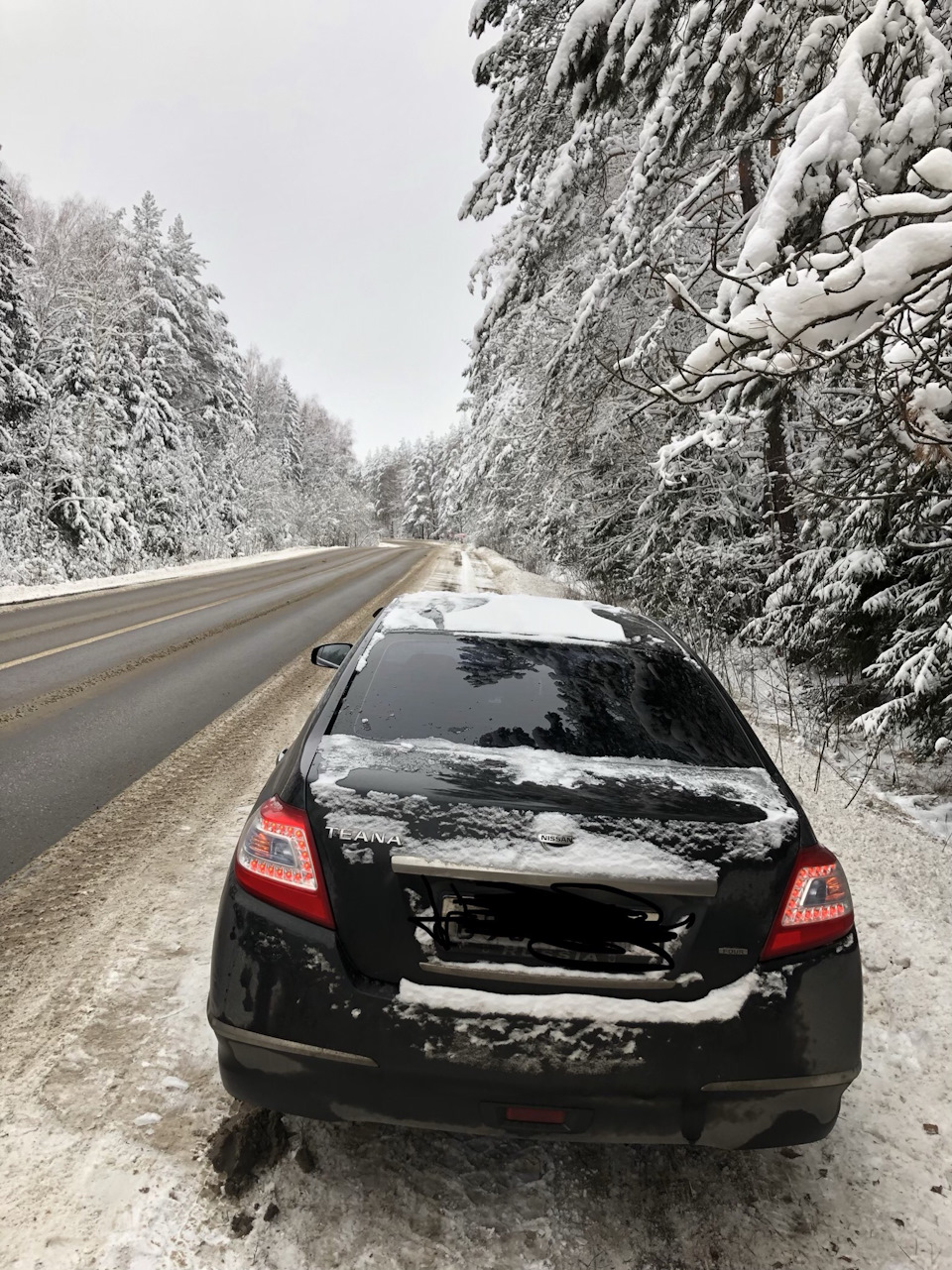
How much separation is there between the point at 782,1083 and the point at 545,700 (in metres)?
1.30

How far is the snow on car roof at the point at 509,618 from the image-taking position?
294cm

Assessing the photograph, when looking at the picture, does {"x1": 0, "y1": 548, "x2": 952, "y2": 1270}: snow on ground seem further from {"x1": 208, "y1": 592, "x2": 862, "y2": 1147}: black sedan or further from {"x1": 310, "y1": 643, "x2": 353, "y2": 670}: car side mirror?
{"x1": 310, "y1": 643, "x2": 353, "y2": 670}: car side mirror

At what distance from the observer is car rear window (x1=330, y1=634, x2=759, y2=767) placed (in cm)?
231

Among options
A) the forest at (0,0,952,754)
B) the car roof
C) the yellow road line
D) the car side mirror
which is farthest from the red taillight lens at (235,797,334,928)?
the yellow road line

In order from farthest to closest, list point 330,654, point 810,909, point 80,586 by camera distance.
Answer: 1. point 80,586
2. point 330,654
3. point 810,909

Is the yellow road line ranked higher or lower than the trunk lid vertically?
lower

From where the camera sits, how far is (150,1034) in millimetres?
2381

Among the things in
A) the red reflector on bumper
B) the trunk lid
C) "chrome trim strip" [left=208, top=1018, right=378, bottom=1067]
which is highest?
the trunk lid

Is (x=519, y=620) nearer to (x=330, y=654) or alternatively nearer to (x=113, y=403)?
(x=330, y=654)

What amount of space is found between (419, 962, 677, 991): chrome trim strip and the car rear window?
69 centimetres

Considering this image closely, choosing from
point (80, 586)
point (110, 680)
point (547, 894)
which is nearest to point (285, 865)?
point (547, 894)

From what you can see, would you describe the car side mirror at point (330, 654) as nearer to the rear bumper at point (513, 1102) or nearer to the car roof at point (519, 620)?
the car roof at point (519, 620)

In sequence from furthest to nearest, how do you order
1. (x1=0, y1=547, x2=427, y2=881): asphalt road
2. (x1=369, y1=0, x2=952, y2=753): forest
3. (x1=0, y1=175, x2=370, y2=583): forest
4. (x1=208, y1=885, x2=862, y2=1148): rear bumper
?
(x1=0, y1=175, x2=370, y2=583): forest
(x1=0, y1=547, x2=427, y2=881): asphalt road
(x1=369, y1=0, x2=952, y2=753): forest
(x1=208, y1=885, x2=862, y2=1148): rear bumper

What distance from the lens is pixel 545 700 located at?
253 cm
